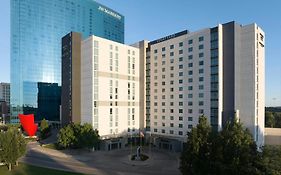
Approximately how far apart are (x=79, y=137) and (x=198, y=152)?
41.7 meters

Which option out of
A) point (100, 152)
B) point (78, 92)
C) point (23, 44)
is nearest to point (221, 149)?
point (100, 152)

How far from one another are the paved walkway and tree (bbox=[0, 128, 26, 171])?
8.17 meters

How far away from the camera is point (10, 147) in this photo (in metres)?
40.9

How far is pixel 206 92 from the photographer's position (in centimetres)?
6438


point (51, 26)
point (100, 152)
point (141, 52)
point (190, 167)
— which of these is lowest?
point (100, 152)

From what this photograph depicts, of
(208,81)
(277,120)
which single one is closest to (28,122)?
(208,81)

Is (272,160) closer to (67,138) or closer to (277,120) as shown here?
(67,138)

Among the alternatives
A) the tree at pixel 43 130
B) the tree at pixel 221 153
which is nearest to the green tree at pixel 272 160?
the tree at pixel 221 153

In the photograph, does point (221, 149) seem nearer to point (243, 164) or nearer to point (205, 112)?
point (243, 164)

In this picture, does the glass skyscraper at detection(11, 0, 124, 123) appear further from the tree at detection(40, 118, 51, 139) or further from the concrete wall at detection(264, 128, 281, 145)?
the concrete wall at detection(264, 128, 281, 145)

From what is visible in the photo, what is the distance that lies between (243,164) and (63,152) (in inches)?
2022

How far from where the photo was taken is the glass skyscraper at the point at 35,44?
133m

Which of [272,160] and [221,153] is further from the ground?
[272,160]

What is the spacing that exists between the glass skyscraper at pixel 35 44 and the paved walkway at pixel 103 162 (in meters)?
80.1
